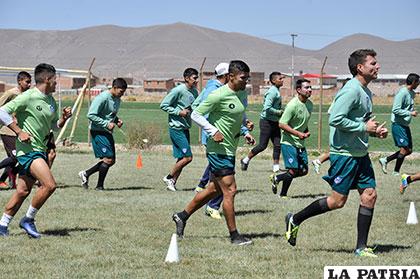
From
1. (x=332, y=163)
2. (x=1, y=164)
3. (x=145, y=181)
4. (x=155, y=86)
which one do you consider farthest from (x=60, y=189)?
(x=155, y=86)

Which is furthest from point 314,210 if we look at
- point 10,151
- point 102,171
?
point 10,151

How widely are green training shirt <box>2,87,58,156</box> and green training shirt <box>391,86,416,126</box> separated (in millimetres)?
7735

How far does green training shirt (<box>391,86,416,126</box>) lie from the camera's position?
1469 cm

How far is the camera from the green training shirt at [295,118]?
12.1 meters

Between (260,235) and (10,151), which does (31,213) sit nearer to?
(260,235)

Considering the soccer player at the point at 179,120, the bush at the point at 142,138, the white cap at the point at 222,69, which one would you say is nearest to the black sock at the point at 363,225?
the white cap at the point at 222,69

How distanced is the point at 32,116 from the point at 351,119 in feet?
11.1

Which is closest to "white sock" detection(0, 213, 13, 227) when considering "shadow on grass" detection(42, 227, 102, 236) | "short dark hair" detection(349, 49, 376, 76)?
"shadow on grass" detection(42, 227, 102, 236)

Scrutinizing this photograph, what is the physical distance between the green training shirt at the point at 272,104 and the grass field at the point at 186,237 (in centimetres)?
166

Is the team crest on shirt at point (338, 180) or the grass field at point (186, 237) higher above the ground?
the team crest on shirt at point (338, 180)

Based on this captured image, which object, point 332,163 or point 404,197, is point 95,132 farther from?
point 332,163

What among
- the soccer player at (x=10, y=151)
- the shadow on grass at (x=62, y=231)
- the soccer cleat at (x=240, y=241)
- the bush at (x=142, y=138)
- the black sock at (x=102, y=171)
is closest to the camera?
the soccer cleat at (x=240, y=241)

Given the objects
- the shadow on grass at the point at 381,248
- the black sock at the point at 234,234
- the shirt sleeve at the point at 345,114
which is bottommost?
the shadow on grass at the point at 381,248

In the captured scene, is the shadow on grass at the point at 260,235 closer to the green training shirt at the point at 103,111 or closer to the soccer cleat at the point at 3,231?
the soccer cleat at the point at 3,231
